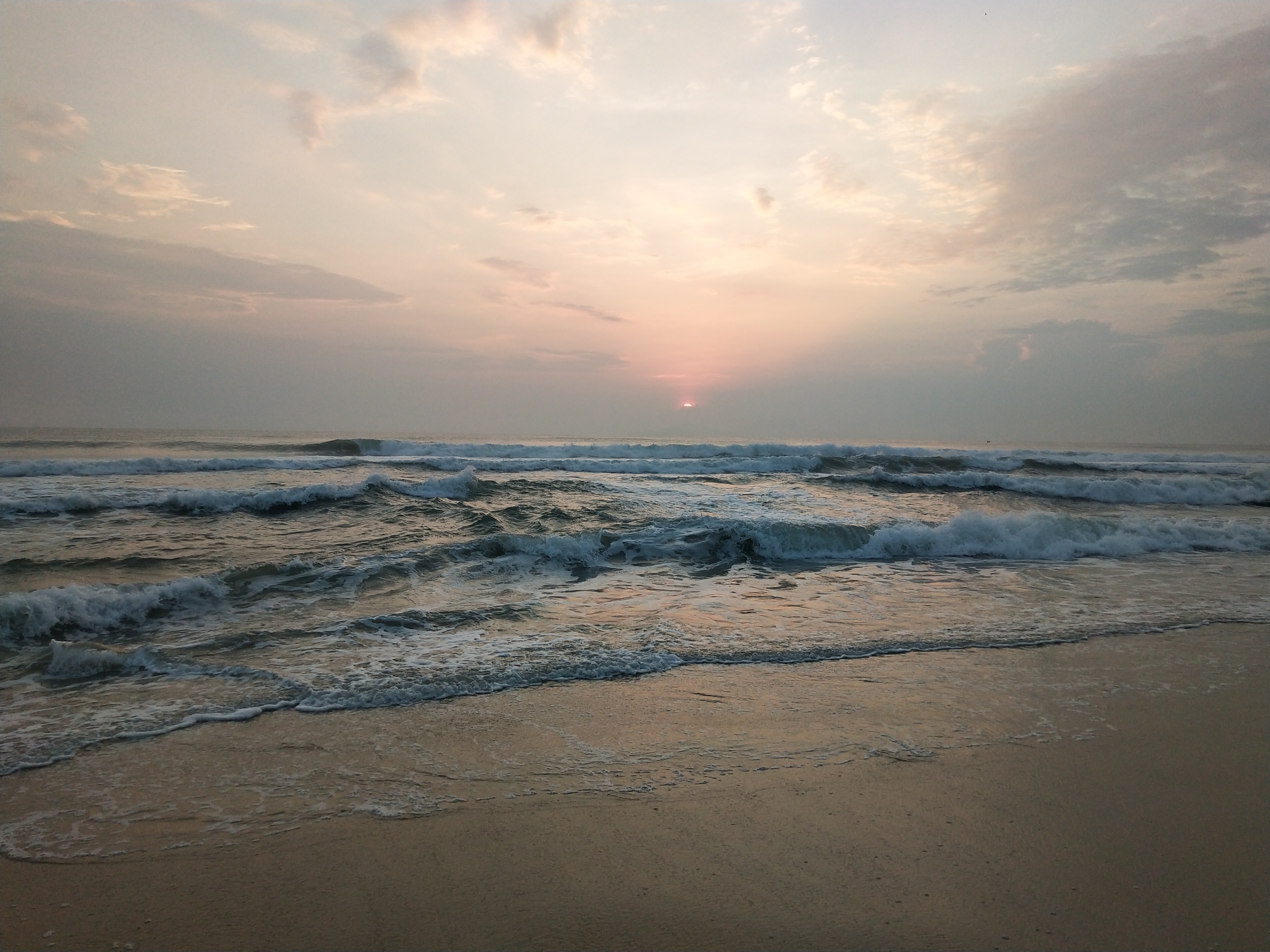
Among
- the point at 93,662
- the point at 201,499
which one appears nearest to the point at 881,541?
the point at 93,662

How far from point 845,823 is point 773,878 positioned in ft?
1.87

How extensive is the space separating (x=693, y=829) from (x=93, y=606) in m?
6.27

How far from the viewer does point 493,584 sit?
8.05m

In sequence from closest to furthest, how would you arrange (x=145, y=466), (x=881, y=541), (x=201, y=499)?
(x=881, y=541), (x=201, y=499), (x=145, y=466)

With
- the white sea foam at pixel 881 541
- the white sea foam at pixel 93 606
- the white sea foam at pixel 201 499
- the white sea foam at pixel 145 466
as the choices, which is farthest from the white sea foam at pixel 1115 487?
the white sea foam at pixel 93 606

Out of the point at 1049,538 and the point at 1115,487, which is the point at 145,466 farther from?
the point at 1115,487

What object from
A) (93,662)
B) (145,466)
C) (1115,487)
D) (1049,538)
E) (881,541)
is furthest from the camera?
(1115,487)

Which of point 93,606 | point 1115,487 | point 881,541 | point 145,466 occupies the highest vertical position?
point 1115,487

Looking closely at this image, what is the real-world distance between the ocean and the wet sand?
70cm

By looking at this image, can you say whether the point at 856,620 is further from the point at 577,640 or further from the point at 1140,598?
the point at 1140,598

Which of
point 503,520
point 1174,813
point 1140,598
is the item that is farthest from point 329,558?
point 1140,598

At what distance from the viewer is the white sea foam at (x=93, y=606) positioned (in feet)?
19.0

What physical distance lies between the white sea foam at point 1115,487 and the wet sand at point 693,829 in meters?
17.3

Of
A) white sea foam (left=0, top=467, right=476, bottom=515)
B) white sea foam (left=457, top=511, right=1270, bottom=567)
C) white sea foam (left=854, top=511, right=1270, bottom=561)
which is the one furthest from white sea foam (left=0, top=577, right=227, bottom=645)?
white sea foam (left=854, top=511, right=1270, bottom=561)
